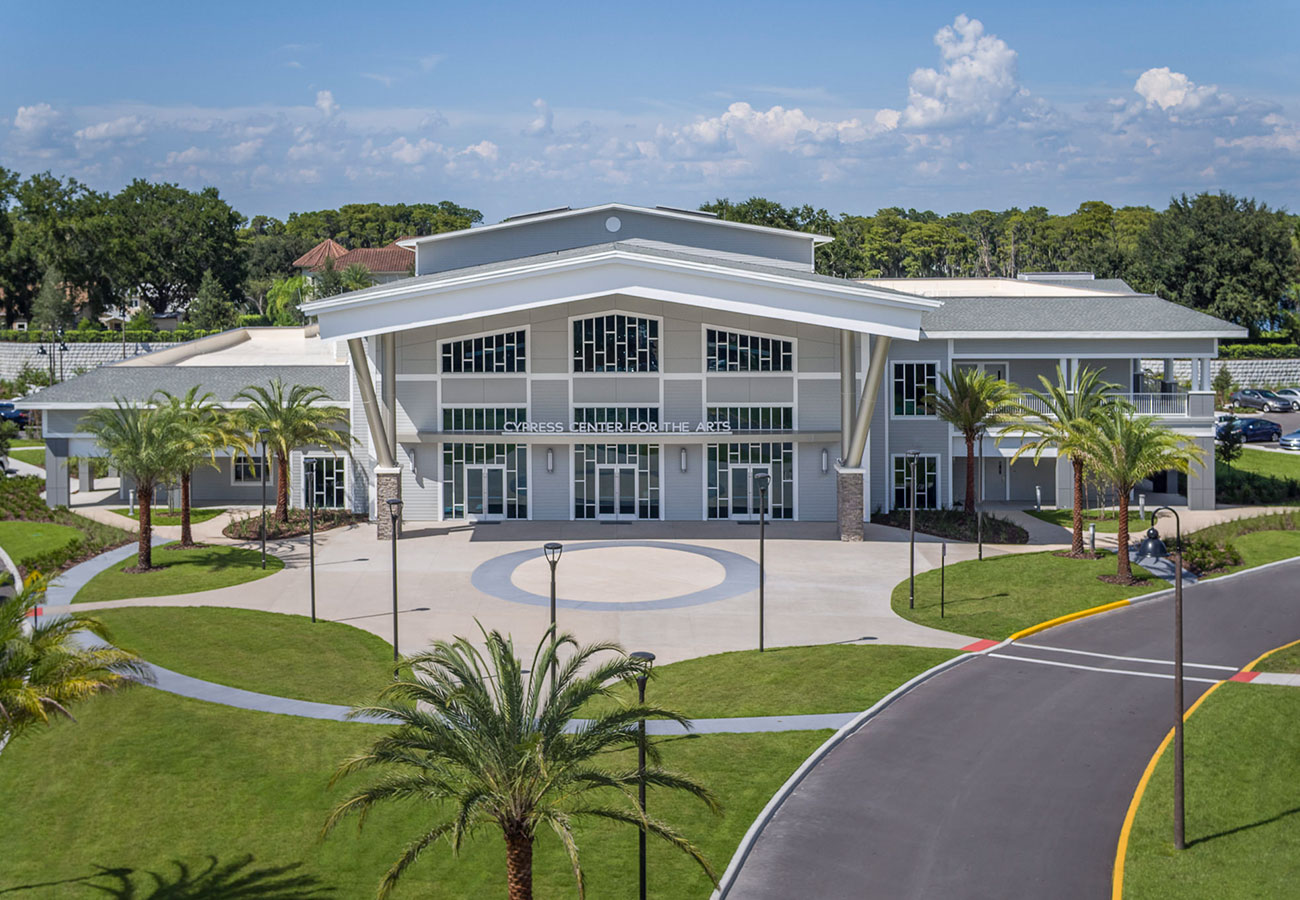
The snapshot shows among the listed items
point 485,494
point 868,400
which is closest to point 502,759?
point 868,400

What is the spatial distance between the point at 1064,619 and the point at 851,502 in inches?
490

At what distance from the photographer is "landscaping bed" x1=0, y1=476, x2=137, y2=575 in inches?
1632

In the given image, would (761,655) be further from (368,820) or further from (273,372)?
(273,372)

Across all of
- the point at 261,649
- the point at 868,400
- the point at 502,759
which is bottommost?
the point at 261,649

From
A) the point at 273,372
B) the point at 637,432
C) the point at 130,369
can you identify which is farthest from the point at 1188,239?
the point at 130,369

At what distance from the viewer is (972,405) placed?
156ft

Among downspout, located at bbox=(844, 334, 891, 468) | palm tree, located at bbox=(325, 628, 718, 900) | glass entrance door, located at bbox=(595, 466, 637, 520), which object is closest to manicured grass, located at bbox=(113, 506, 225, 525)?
glass entrance door, located at bbox=(595, 466, 637, 520)

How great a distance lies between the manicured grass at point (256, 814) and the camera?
1967cm

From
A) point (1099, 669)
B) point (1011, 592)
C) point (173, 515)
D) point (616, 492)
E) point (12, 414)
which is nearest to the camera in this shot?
point (1099, 669)

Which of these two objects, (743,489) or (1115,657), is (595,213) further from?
(1115,657)

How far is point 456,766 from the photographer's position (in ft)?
55.2

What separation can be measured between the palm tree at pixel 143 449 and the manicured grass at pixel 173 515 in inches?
371

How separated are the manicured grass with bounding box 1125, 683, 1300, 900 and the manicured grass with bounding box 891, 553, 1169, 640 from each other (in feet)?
25.6

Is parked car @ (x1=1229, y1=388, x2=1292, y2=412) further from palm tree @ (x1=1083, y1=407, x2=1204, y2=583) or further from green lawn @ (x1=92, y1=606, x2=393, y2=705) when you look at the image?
green lawn @ (x1=92, y1=606, x2=393, y2=705)
